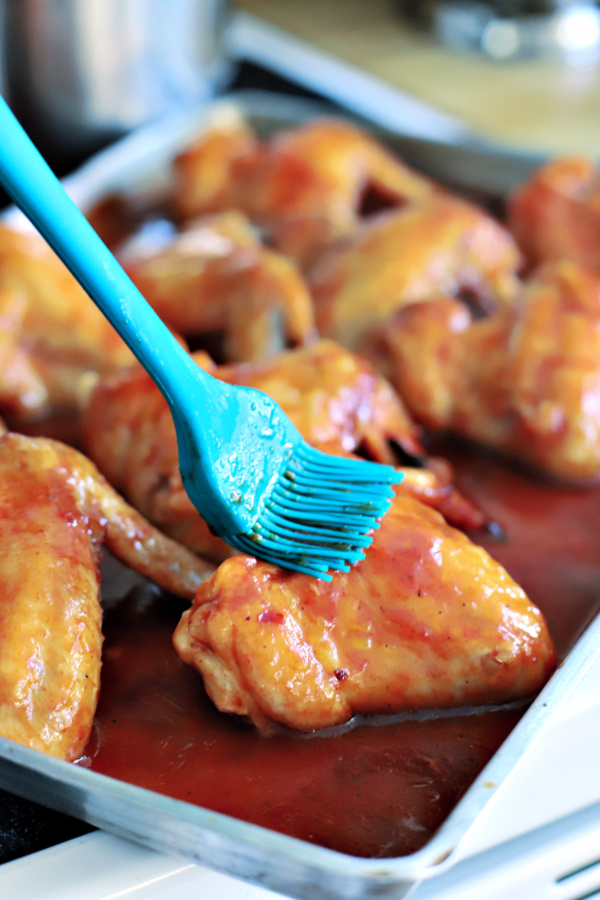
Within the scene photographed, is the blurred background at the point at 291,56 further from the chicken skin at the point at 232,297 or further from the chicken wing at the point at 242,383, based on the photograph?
the chicken wing at the point at 242,383

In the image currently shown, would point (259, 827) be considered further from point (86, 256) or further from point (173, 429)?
point (173, 429)

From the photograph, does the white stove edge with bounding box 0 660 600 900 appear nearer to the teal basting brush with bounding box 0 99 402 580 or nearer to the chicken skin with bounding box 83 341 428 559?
the teal basting brush with bounding box 0 99 402 580

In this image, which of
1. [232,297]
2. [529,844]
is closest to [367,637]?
[529,844]

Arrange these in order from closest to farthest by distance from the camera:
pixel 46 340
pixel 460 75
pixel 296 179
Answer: pixel 46 340, pixel 296 179, pixel 460 75

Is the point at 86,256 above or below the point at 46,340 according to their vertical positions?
above

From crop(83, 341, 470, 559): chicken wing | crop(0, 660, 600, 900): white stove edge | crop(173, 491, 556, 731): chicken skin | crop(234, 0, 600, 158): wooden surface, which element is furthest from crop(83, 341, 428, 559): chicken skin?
crop(234, 0, 600, 158): wooden surface

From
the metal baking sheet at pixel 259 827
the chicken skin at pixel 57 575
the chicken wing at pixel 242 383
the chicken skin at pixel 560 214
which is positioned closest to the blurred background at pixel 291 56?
the chicken skin at pixel 560 214

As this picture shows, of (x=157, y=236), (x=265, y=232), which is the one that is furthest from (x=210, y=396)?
(x=157, y=236)
